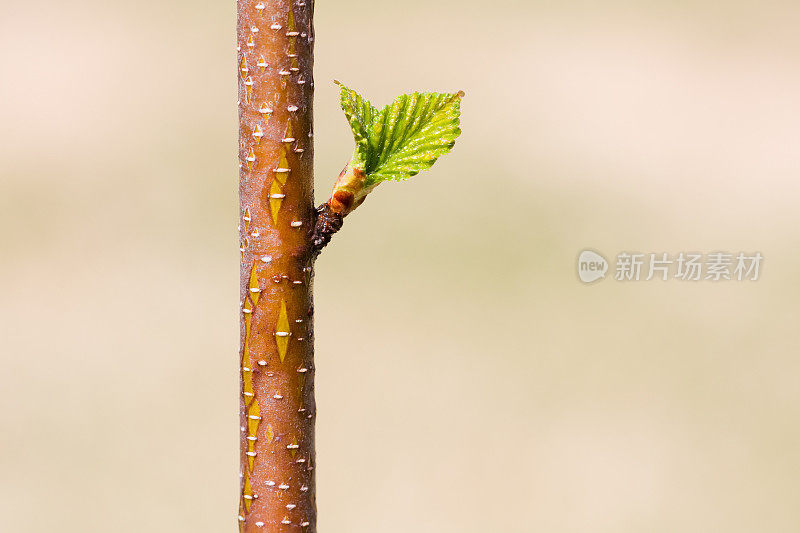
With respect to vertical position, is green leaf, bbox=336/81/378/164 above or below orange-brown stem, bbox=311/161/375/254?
above

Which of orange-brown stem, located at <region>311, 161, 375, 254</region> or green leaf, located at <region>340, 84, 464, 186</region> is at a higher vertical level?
green leaf, located at <region>340, 84, 464, 186</region>

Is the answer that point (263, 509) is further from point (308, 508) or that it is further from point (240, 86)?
point (240, 86)

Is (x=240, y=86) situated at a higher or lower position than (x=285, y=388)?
higher

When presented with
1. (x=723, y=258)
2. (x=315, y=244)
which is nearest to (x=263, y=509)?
(x=315, y=244)

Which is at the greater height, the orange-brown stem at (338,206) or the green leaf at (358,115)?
the green leaf at (358,115)
